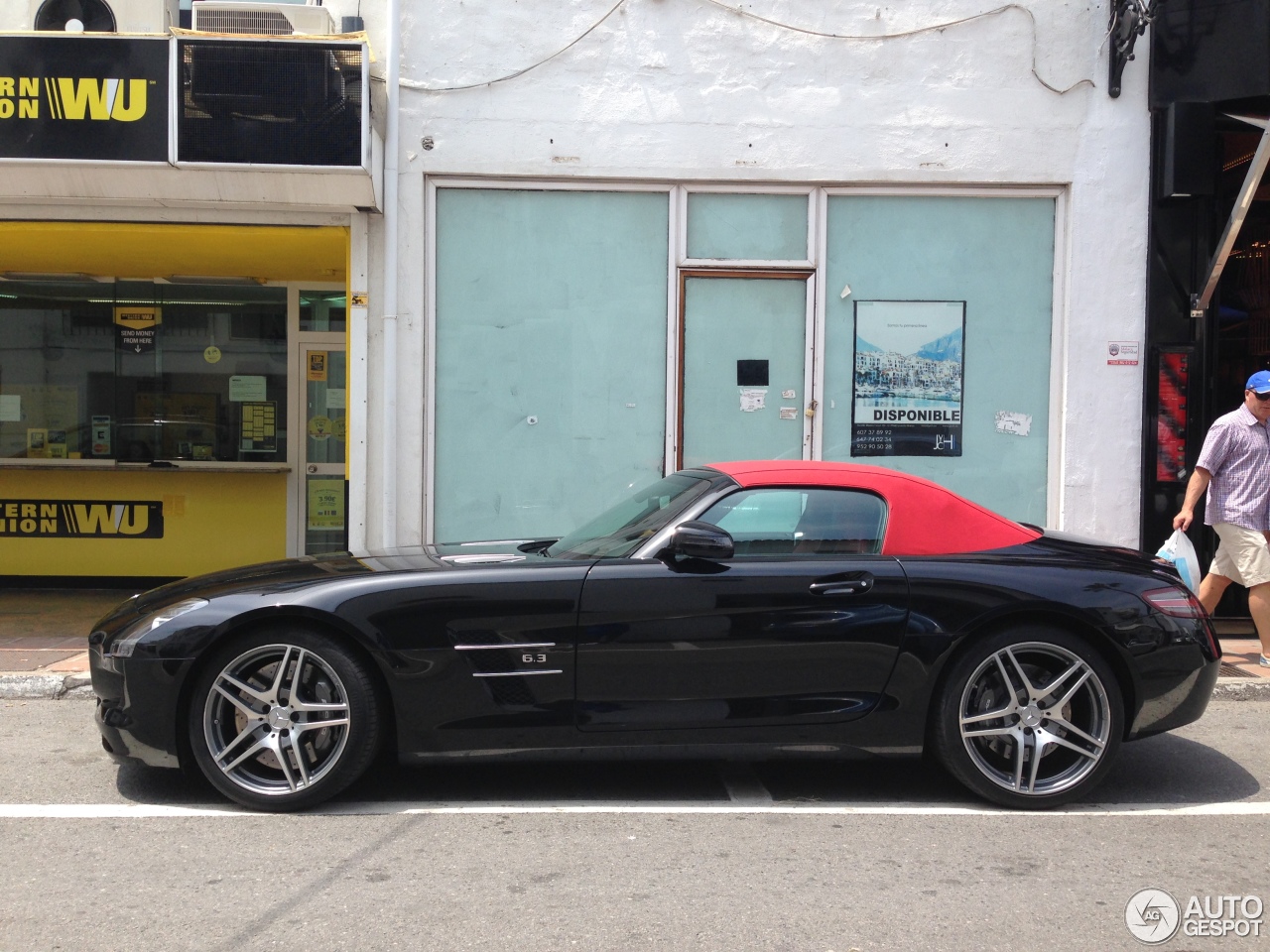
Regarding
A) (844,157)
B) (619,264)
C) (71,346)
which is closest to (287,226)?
(619,264)

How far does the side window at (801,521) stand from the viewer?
4.59 m

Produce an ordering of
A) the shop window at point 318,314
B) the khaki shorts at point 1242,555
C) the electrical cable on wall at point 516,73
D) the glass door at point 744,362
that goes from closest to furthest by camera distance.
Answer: the khaki shorts at point 1242,555, the electrical cable on wall at point 516,73, the glass door at point 744,362, the shop window at point 318,314

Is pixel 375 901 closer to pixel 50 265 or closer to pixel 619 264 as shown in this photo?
pixel 619 264

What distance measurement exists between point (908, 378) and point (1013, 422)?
869 mm

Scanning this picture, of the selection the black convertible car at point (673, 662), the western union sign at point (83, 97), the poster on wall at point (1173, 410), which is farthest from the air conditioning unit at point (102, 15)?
the poster on wall at point (1173, 410)

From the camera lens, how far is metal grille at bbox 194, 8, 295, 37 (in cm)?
753

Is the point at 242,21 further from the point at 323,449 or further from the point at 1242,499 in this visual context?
the point at 1242,499

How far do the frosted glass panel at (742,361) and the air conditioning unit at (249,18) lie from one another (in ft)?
10.8

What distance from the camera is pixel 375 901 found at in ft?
11.4

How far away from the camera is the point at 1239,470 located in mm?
6953

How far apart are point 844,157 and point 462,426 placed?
11.4 ft

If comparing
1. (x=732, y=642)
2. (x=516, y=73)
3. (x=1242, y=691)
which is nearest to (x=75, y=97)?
(x=516, y=73)

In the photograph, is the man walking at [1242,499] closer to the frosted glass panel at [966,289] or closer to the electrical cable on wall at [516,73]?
the frosted glass panel at [966,289]

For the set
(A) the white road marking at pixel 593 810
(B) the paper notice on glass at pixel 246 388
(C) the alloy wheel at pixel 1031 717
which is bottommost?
(A) the white road marking at pixel 593 810
